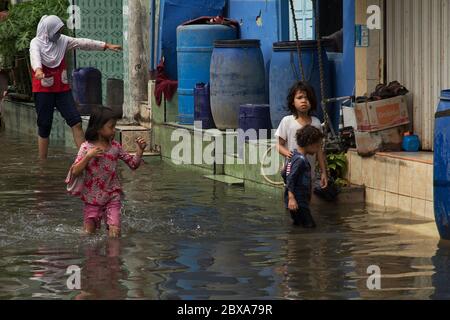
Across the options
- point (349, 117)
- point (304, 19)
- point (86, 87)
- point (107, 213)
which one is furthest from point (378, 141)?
point (86, 87)

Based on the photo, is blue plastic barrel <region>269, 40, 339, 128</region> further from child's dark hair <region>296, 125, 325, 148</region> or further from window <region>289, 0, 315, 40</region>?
child's dark hair <region>296, 125, 325, 148</region>

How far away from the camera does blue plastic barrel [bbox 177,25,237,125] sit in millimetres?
15562

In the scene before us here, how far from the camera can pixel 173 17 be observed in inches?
671

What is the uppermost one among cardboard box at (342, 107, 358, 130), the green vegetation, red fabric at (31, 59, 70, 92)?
red fabric at (31, 59, 70, 92)

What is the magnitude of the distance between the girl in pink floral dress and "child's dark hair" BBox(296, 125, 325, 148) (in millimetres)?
1497

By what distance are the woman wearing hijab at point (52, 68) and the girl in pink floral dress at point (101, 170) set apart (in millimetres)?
4586

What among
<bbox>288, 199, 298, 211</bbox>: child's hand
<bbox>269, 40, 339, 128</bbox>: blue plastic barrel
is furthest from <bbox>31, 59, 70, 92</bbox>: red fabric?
<bbox>288, 199, 298, 211</bbox>: child's hand

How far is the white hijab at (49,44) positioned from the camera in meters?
14.5

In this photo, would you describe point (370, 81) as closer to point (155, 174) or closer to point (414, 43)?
point (414, 43)

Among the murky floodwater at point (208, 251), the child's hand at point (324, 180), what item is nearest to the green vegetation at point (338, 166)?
the murky floodwater at point (208, 251)

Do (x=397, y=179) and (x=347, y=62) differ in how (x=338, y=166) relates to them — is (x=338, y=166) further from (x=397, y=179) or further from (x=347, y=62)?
(x=347, y=62)

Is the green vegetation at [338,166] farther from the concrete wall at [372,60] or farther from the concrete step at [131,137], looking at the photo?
the concrete step at [131,137]

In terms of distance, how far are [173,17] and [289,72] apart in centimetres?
387
